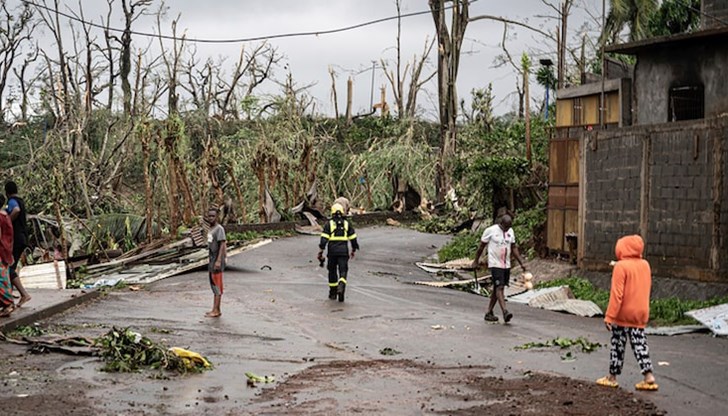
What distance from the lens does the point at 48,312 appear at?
50.1 feet

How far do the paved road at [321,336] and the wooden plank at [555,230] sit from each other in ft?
9.36

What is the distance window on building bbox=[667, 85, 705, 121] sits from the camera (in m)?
21.7

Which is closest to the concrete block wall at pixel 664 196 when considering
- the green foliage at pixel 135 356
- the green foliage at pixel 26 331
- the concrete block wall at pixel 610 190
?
the concrete block wall at pixel 610 190

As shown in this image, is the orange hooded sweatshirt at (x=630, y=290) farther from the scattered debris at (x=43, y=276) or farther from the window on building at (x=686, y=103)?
the scattered debris at (x=43, y=276)

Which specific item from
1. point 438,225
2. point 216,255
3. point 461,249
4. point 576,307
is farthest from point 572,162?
point 438,225

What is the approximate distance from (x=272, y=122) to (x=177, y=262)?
16158mm

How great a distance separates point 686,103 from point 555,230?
393 centimetres

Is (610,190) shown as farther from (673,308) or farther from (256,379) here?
(256,379)

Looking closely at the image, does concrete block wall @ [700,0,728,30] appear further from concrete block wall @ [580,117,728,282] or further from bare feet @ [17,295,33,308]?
bare feet @ [17,295,33,308]

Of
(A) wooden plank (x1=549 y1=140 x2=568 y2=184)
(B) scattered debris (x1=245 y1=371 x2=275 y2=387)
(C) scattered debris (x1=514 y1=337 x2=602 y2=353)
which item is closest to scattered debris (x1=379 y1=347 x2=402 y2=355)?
(C) scattered debris (x1=514 y1=337 x2=602 y2=353)

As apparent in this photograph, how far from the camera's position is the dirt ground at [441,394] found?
8867 millimetres

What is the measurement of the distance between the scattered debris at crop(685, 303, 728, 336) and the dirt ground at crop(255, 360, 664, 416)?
16.7ft

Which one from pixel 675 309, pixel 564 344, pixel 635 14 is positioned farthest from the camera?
pixel 635 14

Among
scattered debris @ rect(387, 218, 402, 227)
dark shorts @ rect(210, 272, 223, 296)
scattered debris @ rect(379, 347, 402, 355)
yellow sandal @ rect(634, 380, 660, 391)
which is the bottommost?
scattered debris @ rect(379, 347, 402, 355)
